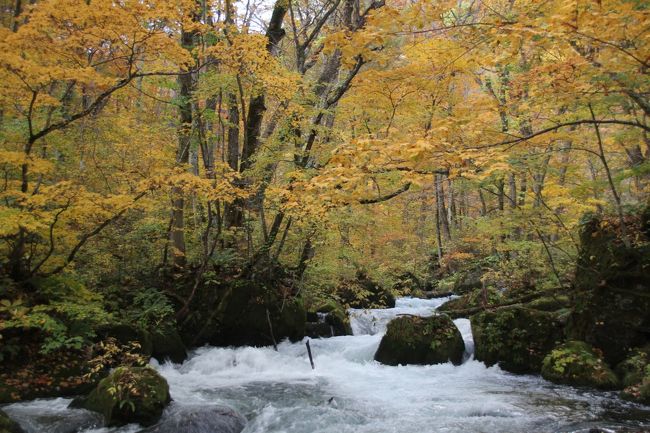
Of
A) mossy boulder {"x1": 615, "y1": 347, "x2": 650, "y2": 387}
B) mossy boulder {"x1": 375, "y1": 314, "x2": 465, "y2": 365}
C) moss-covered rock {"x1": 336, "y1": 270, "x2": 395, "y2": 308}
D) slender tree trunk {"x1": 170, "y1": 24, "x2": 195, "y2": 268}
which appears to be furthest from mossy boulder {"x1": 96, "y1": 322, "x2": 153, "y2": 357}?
mossy boulder {"x1": 615, "y1": 347, "x2": 650, "y2": 387}

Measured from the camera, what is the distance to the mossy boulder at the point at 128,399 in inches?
233

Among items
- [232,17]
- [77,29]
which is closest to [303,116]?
[232,17]

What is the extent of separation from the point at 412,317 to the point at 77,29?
8.38 meters

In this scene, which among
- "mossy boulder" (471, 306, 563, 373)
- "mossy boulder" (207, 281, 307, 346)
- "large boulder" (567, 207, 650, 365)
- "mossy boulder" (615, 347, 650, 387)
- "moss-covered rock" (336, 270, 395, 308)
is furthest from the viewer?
"moss-covered rock" (336, 270, 395, 308)

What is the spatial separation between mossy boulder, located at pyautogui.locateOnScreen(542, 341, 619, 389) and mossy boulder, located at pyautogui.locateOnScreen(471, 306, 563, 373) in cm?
59

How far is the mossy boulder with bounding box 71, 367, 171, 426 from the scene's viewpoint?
5.92 meters

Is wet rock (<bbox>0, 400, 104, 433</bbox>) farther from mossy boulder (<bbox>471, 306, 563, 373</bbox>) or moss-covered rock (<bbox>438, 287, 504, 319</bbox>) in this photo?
moss-covered rock (<bbox>438, 287, 504, 319</bbox>)

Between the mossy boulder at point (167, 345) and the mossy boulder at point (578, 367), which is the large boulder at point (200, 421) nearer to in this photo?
the mossy boulder at point (167, 345)

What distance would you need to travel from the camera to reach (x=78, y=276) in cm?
874

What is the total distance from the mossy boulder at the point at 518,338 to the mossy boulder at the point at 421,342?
0.53 m

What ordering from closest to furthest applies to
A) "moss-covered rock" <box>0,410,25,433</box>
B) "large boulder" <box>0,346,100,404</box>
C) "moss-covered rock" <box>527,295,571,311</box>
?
"moss-covered rock" <box>0,410,25,433</box> → "large boulder" <box>0,346,100,404</box> → "moss-covered rock" <box>527,295,571,311</box>

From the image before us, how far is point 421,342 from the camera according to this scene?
9.45m

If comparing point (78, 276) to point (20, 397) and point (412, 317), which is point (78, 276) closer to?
point (20, 397)

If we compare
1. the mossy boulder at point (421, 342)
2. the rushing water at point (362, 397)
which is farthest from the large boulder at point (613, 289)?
the mossy boulder at point (421, 342)
